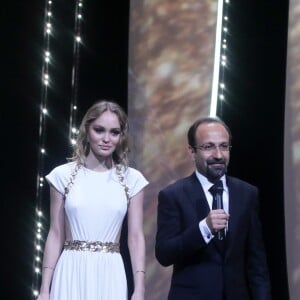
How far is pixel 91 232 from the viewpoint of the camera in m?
2.60

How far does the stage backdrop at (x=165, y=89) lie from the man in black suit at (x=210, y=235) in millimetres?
1053

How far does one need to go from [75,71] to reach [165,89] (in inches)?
17.2

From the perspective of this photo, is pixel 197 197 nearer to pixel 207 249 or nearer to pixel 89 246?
pixel 207 249

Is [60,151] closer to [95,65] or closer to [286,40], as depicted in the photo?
[95,65]

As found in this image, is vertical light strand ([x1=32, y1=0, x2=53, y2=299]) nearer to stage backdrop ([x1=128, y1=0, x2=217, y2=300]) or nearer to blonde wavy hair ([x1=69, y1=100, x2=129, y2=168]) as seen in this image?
stage backdrop ([x1=128, y1=0, x2=217, y2=300])

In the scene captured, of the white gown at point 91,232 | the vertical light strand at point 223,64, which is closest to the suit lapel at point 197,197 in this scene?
the white gown at point 91,232

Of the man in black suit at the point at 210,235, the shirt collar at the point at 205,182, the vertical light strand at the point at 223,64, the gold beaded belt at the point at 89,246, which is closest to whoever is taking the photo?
the man in black suit at the point at 210,235

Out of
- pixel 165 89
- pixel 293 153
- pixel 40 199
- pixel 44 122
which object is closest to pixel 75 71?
pixel 44 122

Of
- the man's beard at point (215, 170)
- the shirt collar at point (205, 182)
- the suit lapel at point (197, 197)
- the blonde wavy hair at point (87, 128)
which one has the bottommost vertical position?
the suit lapel at point (197, 197)

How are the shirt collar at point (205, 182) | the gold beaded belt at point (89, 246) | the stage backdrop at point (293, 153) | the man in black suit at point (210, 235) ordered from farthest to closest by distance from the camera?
the stage backdrop at point (293, 153)
the gold beaded belt at point (89, 246)
the shirt collar at point (205, 182)
the man in black suit at point (210, 235)

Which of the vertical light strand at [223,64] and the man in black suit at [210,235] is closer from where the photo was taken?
the man in black suit at [210,235]

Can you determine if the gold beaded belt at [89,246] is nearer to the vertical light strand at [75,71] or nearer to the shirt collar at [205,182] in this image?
the shirt collar at [205,182]

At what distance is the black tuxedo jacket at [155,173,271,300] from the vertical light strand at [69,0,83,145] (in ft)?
3.62

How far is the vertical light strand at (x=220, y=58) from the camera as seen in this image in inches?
140
